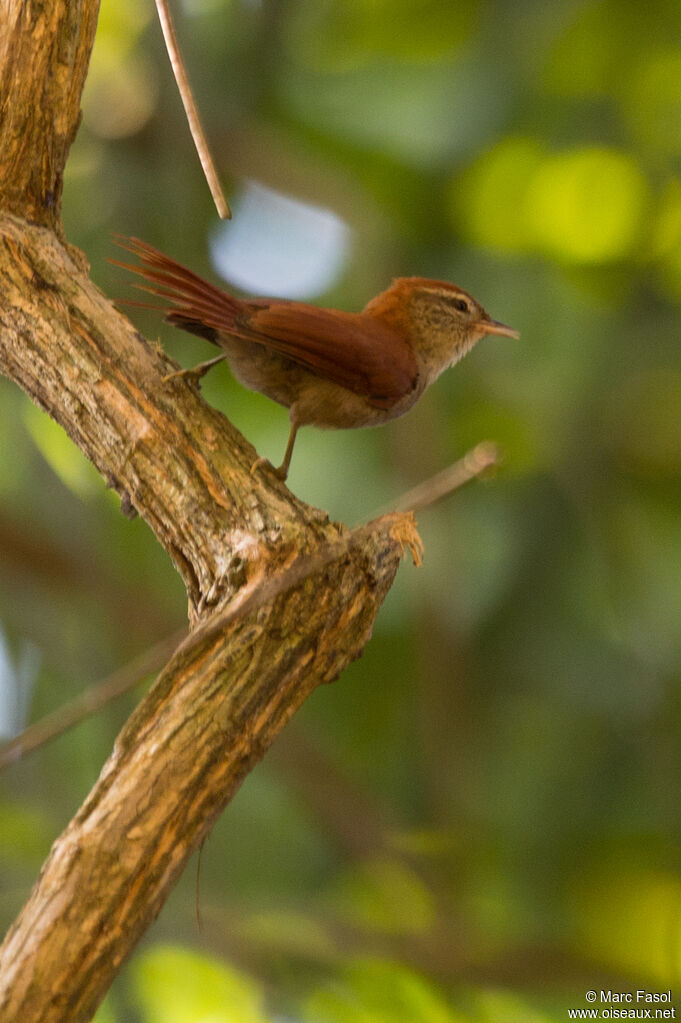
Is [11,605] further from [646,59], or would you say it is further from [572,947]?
[646,59]

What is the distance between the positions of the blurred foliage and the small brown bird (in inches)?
56.2

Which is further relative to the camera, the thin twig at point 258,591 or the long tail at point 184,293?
the long tail at point 184,293

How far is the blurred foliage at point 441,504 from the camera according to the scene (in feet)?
15.6

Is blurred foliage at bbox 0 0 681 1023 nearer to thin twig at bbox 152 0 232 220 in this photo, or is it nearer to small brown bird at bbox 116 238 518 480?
small brown bird at bbox 116 238 518 480

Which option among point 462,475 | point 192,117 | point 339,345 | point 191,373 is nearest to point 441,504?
point 339,345

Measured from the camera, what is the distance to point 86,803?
1.88 metres

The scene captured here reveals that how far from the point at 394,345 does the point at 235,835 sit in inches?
116

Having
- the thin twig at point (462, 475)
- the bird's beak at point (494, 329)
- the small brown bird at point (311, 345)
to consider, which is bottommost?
the thin twig at point (462, 475)

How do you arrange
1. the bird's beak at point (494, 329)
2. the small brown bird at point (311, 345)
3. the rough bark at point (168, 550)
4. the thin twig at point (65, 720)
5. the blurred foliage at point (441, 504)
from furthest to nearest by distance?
the blurred foliage at point (441, 504) → the bird's beak at point (494, 329) → the small brown bird at point (311, 345) → the rough bark at point (168, 550) → the thin twig at point (65, 720)

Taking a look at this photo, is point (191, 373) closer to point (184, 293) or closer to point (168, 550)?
point (184, 293)

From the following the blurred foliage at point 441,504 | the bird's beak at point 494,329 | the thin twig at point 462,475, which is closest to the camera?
the thin twig at point 462,475

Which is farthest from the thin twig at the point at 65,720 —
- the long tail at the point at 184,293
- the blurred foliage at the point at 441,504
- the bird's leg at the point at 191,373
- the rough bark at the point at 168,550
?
the blurred foliage at the point at 441,504

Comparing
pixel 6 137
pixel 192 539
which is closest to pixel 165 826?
pixel 192 539

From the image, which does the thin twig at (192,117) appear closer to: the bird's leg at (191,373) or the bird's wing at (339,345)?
the bird's leg at (191,373)
